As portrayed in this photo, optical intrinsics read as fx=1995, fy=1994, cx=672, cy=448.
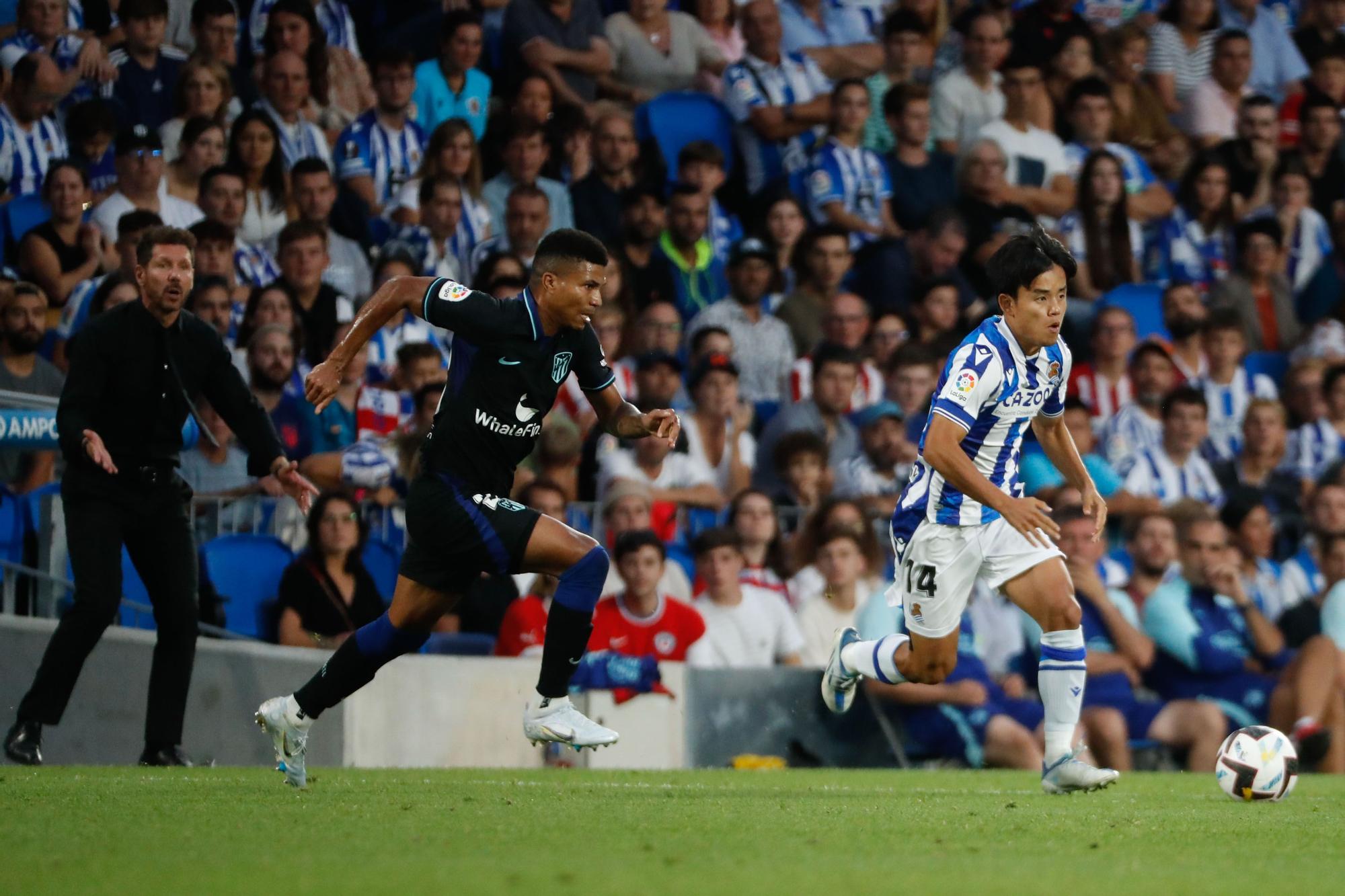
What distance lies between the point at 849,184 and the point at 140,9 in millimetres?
5449

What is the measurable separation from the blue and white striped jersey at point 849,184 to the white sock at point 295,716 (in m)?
8.61

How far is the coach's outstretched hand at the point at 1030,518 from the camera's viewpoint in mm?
7391

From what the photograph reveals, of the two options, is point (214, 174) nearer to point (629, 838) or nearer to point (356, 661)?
point (356, 661)

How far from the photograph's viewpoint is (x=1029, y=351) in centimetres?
806

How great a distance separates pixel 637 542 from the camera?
35.6ft

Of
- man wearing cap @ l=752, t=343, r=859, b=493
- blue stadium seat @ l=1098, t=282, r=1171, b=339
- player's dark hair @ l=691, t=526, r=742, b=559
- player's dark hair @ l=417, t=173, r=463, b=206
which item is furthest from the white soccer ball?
blue stadium seat @ l=1098, t=282, r=1171, b=339

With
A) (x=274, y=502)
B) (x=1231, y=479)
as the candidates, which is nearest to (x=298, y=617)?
(x=274, y=502)

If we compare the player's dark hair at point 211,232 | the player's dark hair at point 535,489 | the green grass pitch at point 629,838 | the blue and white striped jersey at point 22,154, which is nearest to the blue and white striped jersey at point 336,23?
the blue and white striped jersey at point 22,154

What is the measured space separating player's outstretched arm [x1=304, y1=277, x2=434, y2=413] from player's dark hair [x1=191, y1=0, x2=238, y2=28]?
261 inches

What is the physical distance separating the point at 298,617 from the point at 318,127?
181 inches

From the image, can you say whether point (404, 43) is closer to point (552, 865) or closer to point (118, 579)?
point (118, 579)

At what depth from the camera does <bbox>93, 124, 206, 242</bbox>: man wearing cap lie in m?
12.4

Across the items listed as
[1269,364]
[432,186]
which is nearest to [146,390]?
[432,186]

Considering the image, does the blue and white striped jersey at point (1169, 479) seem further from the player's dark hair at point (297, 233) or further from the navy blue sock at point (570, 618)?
the navy blue sock at point (570, 618)
